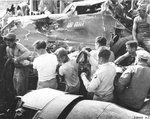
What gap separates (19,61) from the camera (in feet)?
21.4

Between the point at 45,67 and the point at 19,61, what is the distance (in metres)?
1.12

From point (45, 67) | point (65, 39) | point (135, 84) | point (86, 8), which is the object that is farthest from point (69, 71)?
point (86, 8)

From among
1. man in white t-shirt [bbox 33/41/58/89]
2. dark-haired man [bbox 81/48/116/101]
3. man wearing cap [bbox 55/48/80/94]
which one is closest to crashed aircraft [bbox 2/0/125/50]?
man in white t-shirt [bbox 33/41/58/89]

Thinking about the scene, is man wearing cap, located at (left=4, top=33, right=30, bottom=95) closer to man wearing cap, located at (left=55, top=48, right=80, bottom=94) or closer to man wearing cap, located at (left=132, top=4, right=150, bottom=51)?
man wearing cap, located at (left=55, top=48, right=80, bottom=94)

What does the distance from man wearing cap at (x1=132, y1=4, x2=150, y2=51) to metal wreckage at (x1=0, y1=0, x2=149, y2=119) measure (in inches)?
15.8

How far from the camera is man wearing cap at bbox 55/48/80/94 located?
5301 millimetres

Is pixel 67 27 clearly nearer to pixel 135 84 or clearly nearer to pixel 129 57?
Answer: pixel 129 57

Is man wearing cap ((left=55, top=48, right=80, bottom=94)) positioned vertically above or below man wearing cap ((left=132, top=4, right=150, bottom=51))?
below

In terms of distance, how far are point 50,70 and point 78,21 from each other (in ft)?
8.56

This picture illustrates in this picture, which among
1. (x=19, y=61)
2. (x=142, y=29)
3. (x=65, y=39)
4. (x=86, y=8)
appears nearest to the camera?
(x=19, y=61)

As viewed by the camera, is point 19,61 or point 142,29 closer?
point 19,61

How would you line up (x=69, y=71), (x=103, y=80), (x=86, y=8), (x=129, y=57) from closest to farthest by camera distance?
1. (x=103, y=80)
2. (x=69, y=71)
3. (x=129, y=57)
4. (x=86, y=8)

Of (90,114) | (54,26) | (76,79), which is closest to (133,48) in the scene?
(76,79)

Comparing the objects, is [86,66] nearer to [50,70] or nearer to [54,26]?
[50,70]
